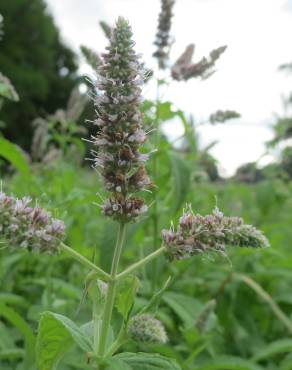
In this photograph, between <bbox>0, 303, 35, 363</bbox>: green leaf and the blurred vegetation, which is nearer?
<bbox>0, 303, 35, 363</bbox>: green leaf

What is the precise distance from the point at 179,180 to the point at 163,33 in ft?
2.93

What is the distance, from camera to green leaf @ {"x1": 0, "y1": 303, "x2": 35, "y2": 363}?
2401mm

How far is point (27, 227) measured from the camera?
157 cm

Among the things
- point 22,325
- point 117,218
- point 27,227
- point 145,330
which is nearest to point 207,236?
point 117,218

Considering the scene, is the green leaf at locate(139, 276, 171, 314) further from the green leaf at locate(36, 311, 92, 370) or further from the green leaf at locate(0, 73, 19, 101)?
the green leaf at locate(0, 73, 19, 101)

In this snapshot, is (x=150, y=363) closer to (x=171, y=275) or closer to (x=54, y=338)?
(x=54, y=338)

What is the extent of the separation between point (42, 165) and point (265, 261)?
2.07 m

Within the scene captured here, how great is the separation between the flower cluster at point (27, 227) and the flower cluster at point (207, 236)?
31 cm

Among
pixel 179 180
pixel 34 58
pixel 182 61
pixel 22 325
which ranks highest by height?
pixel 34 58

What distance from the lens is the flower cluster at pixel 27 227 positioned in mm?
1549

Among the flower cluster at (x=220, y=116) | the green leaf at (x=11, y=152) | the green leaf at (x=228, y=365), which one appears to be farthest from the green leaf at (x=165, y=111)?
the green leaf at (x=228, y=365)

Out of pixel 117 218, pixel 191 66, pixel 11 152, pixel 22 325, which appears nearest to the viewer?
pixel 117 218

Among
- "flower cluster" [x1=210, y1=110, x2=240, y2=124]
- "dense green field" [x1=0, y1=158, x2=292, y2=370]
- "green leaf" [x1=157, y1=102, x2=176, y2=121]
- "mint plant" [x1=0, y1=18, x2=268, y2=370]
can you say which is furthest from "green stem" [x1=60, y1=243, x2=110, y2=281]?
"flower cluster" [x1=210, y1=110, x2=240, y2=124]

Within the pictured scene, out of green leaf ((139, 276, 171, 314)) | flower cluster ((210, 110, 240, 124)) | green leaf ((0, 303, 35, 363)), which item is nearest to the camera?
green leaf ((139, 276, 171, 314))
